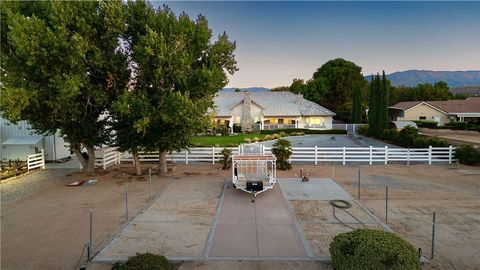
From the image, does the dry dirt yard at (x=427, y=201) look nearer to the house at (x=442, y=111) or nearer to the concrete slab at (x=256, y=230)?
the concrete slab at (x=256, y=230)

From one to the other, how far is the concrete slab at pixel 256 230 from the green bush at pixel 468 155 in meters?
15.8

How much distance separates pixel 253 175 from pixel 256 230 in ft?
19.2

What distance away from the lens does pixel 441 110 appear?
49781mm

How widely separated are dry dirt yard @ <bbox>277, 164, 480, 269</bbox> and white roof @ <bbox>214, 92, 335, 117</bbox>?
1056 inches

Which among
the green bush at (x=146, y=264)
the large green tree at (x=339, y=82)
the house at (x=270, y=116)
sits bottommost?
the green bush at (x=146, y=264)

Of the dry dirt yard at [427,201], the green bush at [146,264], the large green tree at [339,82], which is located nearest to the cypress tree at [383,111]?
the dry dirt yard at [427,201]

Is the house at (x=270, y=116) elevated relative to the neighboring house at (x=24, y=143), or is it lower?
elevated

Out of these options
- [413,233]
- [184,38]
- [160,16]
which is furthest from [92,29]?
[413,233]

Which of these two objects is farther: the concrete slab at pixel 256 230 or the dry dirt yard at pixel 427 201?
the dry dirt yard at pixel 427 201

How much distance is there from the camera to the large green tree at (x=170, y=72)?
53.1 feet

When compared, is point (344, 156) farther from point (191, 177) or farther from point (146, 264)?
point (146, 264)

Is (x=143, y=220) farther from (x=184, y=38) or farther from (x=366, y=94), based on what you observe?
(x=366, y=94)

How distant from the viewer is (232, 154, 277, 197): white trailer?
46.4ft

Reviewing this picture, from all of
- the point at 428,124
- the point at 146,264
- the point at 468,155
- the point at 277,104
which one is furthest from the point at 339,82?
the point at 146,264
